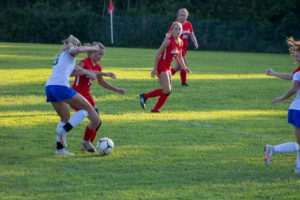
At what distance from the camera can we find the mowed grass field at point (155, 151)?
4891mm

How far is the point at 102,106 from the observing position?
1017 cm

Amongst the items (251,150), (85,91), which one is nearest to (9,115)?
(85,91)

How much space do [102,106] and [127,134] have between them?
107 inches

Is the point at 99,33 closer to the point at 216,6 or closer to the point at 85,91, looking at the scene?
the point at 216,6

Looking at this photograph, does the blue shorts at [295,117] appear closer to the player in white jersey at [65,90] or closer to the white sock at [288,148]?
the white sock at [288,148]

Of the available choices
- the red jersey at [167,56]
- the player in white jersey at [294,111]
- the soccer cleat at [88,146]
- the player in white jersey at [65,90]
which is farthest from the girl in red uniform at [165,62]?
the player in white jersey at [294,111]

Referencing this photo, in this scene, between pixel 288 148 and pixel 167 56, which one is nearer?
pixel 288 148

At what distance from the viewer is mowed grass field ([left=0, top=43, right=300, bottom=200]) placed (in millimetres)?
4891

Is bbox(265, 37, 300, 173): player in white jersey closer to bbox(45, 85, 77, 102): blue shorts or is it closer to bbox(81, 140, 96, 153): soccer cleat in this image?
bbox(81, 140, 96, 153): soccer cleat

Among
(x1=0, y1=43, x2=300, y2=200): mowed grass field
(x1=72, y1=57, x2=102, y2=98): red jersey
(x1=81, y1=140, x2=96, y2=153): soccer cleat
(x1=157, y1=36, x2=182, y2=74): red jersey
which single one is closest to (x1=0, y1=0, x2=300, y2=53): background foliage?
(x1=0, y1=43, x2=300, y2=200): mowed grass field

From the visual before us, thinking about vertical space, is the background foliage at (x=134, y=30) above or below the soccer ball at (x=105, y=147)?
below

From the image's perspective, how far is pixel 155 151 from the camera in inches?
257

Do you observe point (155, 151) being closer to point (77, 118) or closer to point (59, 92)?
point (77, 118)

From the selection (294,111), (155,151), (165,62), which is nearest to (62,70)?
(155,151)
